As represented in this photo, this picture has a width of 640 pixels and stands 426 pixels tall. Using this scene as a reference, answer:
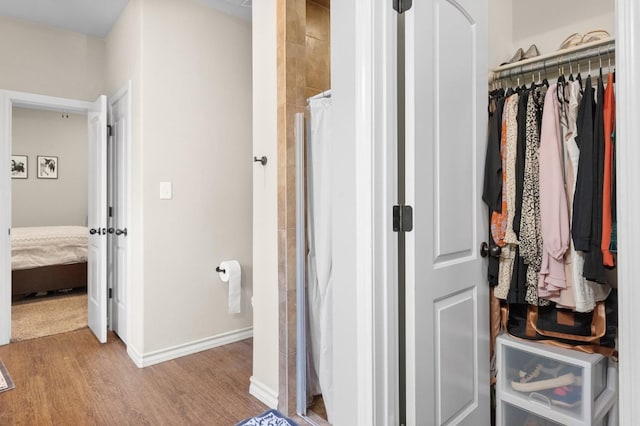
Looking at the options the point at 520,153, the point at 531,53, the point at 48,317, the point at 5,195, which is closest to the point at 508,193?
the point at 520,153

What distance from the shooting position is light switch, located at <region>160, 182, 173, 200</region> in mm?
2982

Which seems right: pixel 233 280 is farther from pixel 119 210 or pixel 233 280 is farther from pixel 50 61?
pixel 50 61

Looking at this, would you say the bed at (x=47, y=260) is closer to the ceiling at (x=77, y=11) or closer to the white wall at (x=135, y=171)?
the white wall at (x=135, y=171)

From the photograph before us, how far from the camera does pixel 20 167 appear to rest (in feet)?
20.7

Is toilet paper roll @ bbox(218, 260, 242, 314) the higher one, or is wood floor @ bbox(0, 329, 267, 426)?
toilet paper roll @ bbox(218, 260, 242, 314)

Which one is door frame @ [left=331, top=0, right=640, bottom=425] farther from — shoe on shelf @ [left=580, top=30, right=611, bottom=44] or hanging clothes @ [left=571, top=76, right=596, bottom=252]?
shoe on shelf @ [left=580, top=30, right=611, bottom=44]

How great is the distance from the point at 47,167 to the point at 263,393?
610cm

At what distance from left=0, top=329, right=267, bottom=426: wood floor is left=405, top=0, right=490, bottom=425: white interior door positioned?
1.17 meters

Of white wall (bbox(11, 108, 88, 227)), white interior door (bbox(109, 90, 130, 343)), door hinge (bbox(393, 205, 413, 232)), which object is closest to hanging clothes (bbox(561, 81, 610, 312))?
door hinge (bbox(393, 205, 413, 232))

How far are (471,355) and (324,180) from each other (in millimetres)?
1037

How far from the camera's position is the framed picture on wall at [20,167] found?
20.4 feet

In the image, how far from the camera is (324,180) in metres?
2.04

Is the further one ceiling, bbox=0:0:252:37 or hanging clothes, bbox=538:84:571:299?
ceiling, bbox=0:0:252:37

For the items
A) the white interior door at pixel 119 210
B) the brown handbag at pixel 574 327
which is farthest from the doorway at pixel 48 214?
the brown handbag at pixel 574 327
